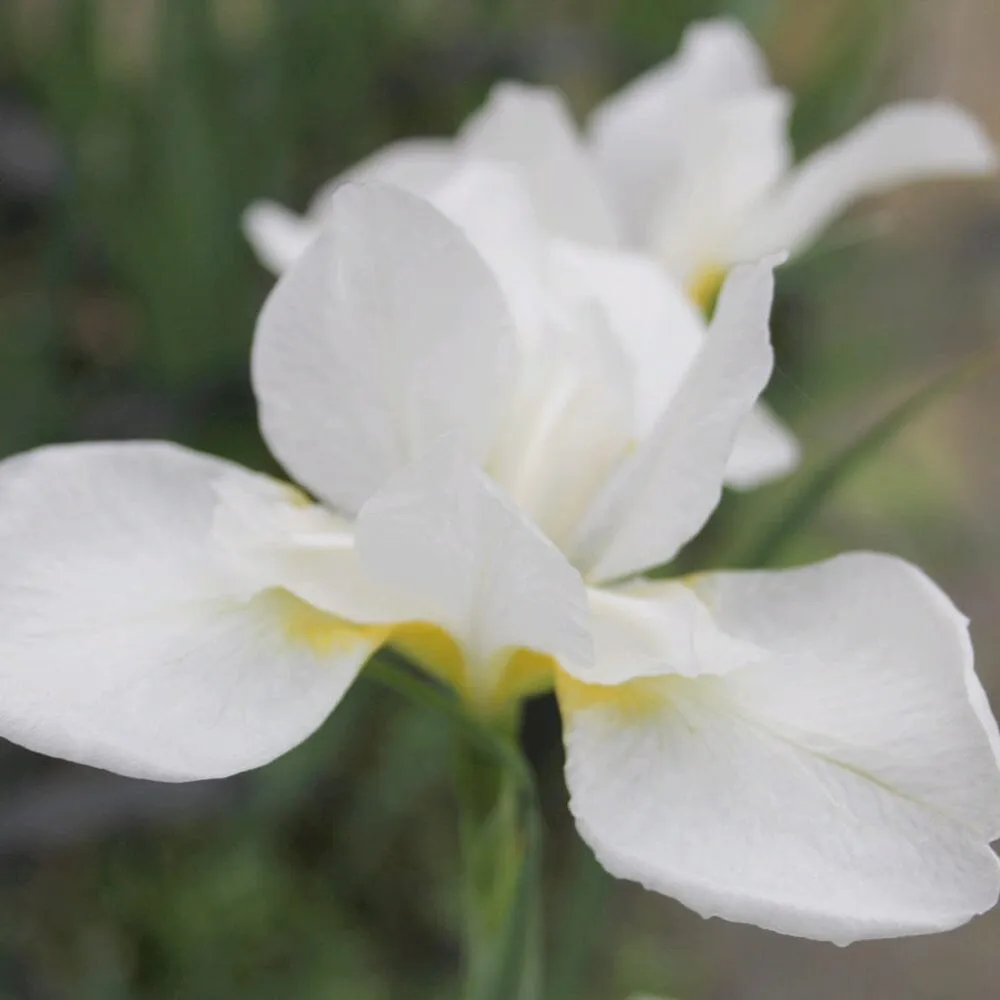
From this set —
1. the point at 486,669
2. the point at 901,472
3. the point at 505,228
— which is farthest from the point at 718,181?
the point at 901,472

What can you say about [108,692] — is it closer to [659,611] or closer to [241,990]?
[659,611]

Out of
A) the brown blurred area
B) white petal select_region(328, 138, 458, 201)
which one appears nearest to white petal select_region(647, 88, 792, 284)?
white petal select_region(328, 138, 458, 201)

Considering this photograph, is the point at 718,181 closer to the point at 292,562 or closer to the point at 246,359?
the point at 292,562

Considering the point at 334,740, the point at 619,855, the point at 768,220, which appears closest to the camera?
the point at 619,855

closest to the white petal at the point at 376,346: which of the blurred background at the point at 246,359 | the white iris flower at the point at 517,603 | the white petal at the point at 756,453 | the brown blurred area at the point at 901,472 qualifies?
the white iris flower at the point at 517,603

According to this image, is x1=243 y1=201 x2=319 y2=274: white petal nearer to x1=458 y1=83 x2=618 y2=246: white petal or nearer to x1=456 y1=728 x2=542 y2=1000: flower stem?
x1=458 y1=83 x2=618 y2=246: white petal

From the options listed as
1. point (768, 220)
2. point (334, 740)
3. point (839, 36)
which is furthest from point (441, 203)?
point (839, 36)

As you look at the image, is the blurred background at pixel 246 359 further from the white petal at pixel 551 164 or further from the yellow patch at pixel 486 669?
the yellow patch at pixel 486 669
